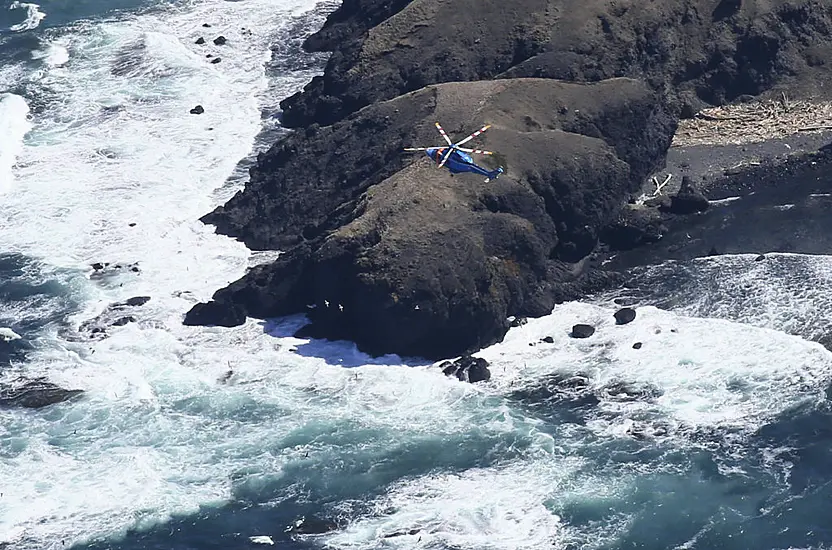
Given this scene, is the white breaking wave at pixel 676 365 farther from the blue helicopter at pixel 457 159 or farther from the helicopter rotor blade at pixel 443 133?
the helicopter rotor blade at pixel 443 133

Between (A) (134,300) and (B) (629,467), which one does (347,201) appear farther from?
(B) (629,467)

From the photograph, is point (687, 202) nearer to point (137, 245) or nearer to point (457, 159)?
point (457, 159)

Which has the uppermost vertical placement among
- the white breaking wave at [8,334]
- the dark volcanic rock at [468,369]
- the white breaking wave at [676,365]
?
the white breaking wave at [8,334]

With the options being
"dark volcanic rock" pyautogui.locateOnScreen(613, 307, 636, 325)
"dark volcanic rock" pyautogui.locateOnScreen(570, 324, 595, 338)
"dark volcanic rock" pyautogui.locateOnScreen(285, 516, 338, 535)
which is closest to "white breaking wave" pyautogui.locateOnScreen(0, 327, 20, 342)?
"dark volcanic rock" pyautogui.locateOnScreen(285, 516, 338, 535)

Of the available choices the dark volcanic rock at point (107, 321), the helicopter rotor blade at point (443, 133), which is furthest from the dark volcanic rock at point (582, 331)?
the dark volcanic rock at point (107, 321)

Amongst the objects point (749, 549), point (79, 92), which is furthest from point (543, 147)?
point (79, 92)

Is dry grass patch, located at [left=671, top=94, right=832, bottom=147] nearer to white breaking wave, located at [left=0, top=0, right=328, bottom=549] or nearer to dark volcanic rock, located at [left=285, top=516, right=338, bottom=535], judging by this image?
white breaking wave, located at [left=0, top=0, right=328, bottom=549]
